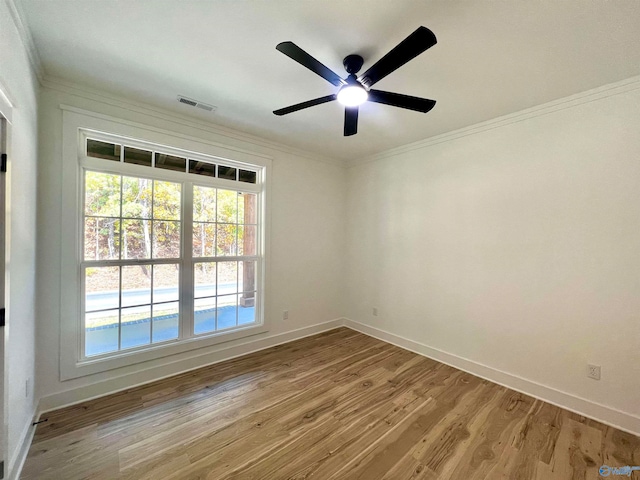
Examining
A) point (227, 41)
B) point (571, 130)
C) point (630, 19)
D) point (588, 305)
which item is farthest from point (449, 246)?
point (227, 41)

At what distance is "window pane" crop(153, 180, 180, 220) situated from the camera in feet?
8.81

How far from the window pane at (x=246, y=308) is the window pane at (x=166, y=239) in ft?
3.24

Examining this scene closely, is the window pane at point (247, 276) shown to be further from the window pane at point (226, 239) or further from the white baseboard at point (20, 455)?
the white baseboard at point (20, 455)

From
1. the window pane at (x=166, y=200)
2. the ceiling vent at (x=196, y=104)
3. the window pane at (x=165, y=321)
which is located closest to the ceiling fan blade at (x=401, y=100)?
the ceiling vent at (x=196, y=104)

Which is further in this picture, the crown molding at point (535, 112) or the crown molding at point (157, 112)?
the crown molding at point (157, 112)

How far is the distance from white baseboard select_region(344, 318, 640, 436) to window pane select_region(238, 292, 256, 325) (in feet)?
6.41

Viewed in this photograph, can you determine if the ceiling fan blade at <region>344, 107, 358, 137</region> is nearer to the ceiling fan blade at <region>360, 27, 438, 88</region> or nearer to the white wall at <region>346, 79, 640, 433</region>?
the ceiling fan blade at <region>360, 27, 438, 88</region>

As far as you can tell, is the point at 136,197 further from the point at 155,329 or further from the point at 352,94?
the point at 352,94

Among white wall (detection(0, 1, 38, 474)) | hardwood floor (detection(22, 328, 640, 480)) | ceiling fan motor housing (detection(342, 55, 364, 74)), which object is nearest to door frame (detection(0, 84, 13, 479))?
white wall (detection(0, 1, 38, 474))

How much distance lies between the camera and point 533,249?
2482 mm

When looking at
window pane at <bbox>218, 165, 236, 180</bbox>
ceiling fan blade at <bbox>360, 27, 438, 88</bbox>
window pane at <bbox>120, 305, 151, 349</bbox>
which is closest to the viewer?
ceiling fan blade at <bbox>360, 27, 438, 88</bbox>

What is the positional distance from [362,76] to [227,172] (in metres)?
2.09

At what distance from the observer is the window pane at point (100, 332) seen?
2355 millimetres

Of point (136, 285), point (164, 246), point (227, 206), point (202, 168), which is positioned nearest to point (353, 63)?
point (202, 168)
